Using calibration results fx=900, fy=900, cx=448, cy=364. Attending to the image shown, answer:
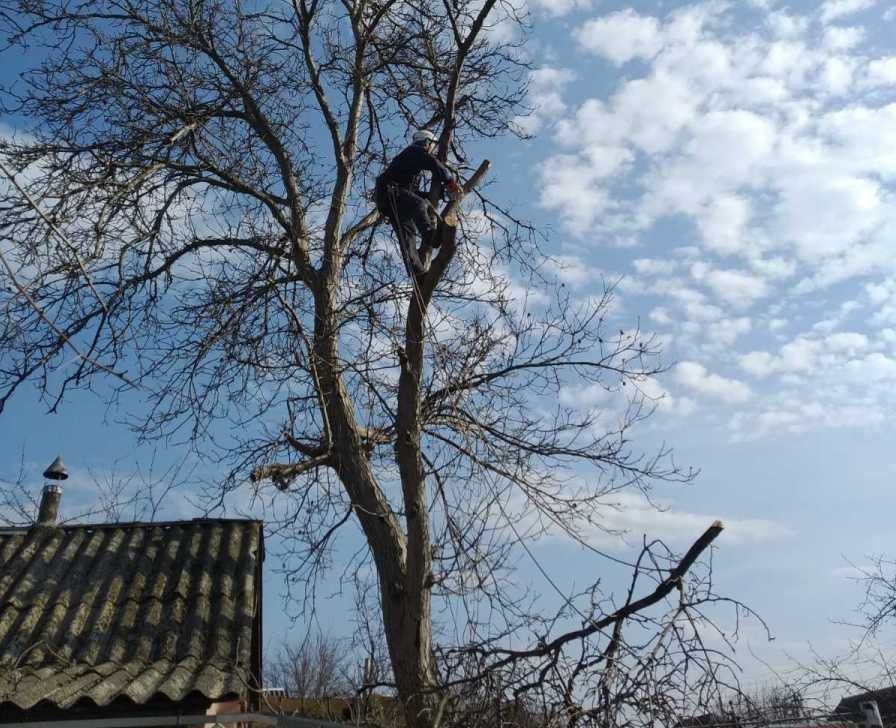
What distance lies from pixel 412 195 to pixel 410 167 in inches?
10.1

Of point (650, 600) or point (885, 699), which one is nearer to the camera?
point (650, 600)

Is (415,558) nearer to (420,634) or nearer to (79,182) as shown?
(420,634)

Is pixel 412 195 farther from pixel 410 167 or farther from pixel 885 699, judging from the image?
pixel 885 699

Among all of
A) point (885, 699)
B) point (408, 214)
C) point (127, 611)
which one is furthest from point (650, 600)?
point (885, 699)

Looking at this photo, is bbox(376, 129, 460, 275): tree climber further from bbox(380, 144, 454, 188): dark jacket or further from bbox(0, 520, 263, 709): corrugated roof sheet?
bbox(0, 520, 263, 709): corrugated roof sheet

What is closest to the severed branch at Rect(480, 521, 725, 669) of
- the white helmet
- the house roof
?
the white helmet

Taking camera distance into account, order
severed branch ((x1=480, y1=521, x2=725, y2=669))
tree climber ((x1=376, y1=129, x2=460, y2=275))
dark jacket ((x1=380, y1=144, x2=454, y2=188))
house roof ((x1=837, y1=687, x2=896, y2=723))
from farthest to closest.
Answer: house roof ((x1=837, y1=687, x2=896, y2=723))
dark jacket ((x1=380, y1=144, x2=454, y2=188))
tree climber ((x1=376, y1=129, x2=460, y2=275))
severed branch ((x1=480, y1=521, x2=725, y2=669))

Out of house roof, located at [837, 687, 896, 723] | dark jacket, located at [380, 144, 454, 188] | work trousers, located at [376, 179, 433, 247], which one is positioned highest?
dark jacket, located at [380, 144, 454, 188]

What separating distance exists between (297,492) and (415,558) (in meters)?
1.44

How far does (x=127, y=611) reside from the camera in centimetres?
722

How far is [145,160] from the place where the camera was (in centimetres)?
719

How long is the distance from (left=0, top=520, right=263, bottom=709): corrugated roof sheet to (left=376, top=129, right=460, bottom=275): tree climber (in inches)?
116

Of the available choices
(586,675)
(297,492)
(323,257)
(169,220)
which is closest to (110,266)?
(169,220)

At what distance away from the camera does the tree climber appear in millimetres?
5895
